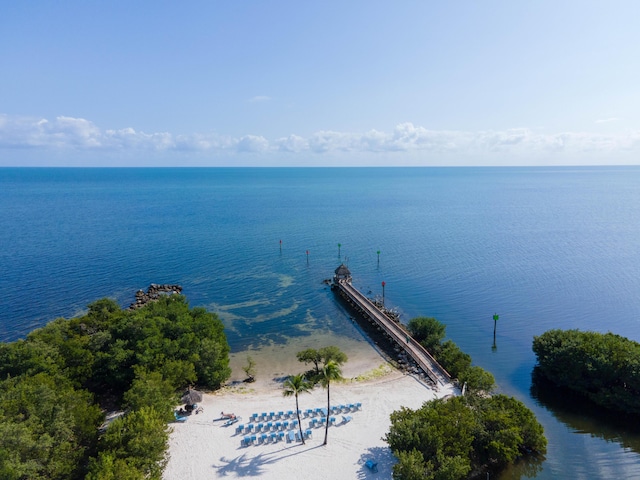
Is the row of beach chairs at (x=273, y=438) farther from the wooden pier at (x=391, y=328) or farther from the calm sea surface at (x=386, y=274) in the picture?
the calm sea surface at (x=386, y=274)

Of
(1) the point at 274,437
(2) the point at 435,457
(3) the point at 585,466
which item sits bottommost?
(3) the point at 585,466

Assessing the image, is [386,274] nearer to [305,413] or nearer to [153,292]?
[153,292]

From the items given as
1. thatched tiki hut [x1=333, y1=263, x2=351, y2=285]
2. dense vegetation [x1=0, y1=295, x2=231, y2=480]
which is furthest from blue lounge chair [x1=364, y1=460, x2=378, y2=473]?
thatched tiki hut [x1=333, y1=263, x2=351, y2=285]

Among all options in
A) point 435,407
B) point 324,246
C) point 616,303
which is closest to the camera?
point 435,407

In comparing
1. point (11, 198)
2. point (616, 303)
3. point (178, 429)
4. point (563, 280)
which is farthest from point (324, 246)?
point (11, 198)

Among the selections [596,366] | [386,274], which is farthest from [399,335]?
[386,274]

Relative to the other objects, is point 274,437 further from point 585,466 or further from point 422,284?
point 422,284

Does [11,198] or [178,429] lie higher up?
[11,198]
